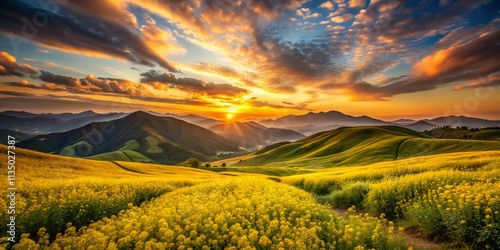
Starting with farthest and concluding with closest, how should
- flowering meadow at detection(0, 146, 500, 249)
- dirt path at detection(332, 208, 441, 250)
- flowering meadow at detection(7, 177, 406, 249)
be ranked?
dirt path at detection(332, 208, 441, 250) < flowering meadow at detection(0, 146, 500, 249) < flowering meadow at detection(7, 177, 406, 249)

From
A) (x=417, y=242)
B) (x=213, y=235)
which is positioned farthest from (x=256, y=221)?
(x=417, y=242)

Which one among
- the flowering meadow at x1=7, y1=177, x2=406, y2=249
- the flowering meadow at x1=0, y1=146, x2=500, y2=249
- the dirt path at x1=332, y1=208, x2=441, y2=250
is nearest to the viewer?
the flowering meadow at x1=7, y1=177, x2=406, y2=249

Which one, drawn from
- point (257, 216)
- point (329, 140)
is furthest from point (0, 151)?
point (329, 140)

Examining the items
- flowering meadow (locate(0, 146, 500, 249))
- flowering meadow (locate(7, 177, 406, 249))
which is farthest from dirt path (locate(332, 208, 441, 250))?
flowering meadow (locate(7, 177, 406, 249))

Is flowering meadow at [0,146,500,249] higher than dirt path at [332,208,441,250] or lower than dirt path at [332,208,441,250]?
higher

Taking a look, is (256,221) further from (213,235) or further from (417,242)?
(417,242)

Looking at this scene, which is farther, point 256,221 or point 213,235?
point 256,221

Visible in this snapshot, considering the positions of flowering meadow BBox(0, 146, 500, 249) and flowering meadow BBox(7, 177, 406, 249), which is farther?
flowering meadow BBox(0, 146, 500, 249)

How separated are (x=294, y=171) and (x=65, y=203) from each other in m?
52.6

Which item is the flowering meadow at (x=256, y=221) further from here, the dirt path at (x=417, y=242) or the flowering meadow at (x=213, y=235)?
the dirt path at (x=417, y=242)

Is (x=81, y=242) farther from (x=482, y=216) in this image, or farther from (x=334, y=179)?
(x=334, y=179)

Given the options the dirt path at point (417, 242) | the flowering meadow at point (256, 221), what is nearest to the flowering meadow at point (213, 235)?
the flowering meadow at point (256, 221)

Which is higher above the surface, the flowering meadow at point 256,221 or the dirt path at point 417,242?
the flowering meadow at point 256,221

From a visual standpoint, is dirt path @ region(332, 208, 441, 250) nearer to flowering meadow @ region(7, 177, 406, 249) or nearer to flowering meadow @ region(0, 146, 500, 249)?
flowering meadow @ region(0, 146, 500, 249)
